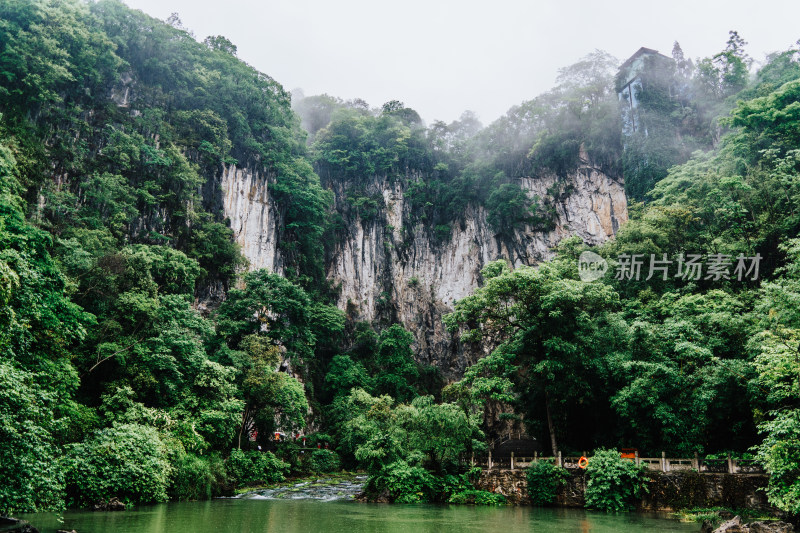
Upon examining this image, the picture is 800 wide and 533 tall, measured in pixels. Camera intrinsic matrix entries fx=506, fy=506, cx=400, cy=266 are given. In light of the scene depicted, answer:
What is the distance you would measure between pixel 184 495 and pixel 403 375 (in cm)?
1481

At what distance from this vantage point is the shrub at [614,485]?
13.4 meters

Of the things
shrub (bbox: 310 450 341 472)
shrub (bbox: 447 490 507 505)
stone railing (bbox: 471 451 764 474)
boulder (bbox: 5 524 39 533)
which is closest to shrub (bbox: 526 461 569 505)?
stone railing (bbox: 471 451 764 474)

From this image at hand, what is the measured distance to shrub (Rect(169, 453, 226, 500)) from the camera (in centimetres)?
1354

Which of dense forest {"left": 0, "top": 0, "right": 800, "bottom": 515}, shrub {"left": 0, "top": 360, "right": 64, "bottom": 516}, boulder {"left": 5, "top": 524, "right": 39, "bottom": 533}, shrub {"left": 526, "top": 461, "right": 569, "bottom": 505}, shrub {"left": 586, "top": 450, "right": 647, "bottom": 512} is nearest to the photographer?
boulder {"left": 5, "top": 524, "right": 39, "bottom": 533}

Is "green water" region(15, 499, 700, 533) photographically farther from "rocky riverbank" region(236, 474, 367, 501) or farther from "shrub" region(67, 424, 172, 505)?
"rocky riverbank" region(236, 474, 367, 501)

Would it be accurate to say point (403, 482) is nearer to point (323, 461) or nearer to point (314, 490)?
point (314, 490)

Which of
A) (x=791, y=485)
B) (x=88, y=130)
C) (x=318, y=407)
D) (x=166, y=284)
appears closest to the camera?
(x=791, y=485)

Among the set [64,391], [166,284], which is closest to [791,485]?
[64,391]

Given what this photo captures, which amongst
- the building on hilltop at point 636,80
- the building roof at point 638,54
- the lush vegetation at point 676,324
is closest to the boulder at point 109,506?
the lush vegetation at point 676,324

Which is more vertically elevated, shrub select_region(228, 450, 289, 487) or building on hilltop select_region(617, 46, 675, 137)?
building on hilltop select_region(617, 46, 675, 137)

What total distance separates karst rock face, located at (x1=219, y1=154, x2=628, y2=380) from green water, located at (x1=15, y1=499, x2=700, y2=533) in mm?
16680

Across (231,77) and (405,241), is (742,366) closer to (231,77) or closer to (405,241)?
(405,241)

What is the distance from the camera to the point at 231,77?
89.0 ft

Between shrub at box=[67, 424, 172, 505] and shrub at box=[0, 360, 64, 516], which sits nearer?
shrub at box=[0, 360, 64, 516]
